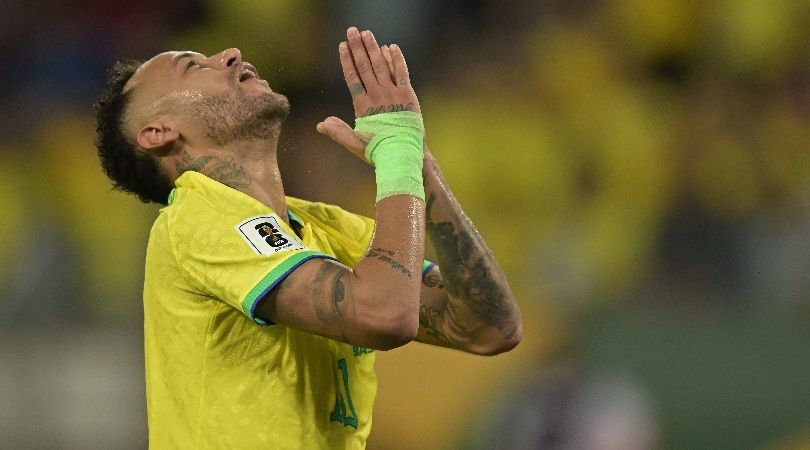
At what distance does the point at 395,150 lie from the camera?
1914mm

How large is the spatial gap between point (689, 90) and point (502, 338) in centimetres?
236

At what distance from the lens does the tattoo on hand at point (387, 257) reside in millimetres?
1751

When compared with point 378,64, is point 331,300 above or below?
below

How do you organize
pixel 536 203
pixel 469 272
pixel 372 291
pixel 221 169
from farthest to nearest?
1. pixel 536 203
2. pixel 469 272
3. pixel 221 169
4. pixel 372 291

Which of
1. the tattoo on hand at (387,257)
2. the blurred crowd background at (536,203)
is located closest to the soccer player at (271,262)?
the tattoo on hand at (387,257)

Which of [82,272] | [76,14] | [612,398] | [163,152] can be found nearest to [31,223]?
[82,272]

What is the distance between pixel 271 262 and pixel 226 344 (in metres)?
0.23

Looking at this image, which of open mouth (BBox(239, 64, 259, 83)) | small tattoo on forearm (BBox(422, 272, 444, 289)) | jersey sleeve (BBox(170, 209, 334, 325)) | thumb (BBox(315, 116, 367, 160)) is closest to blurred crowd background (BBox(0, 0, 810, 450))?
Answer: small tattoo on forearm (BBox(422, 272, 444, 289))

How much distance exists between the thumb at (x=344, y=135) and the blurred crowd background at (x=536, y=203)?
203 centimetres

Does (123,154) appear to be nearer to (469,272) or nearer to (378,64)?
(378,64)

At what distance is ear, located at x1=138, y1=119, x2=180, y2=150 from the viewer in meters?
2.15

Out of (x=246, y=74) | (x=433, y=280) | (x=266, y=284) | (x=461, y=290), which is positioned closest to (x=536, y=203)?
(x=433, y=280)

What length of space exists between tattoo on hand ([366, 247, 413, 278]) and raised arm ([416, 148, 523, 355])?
1.42 feet

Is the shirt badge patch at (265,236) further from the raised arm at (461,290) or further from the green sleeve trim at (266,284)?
the raised arm at (461,290)
